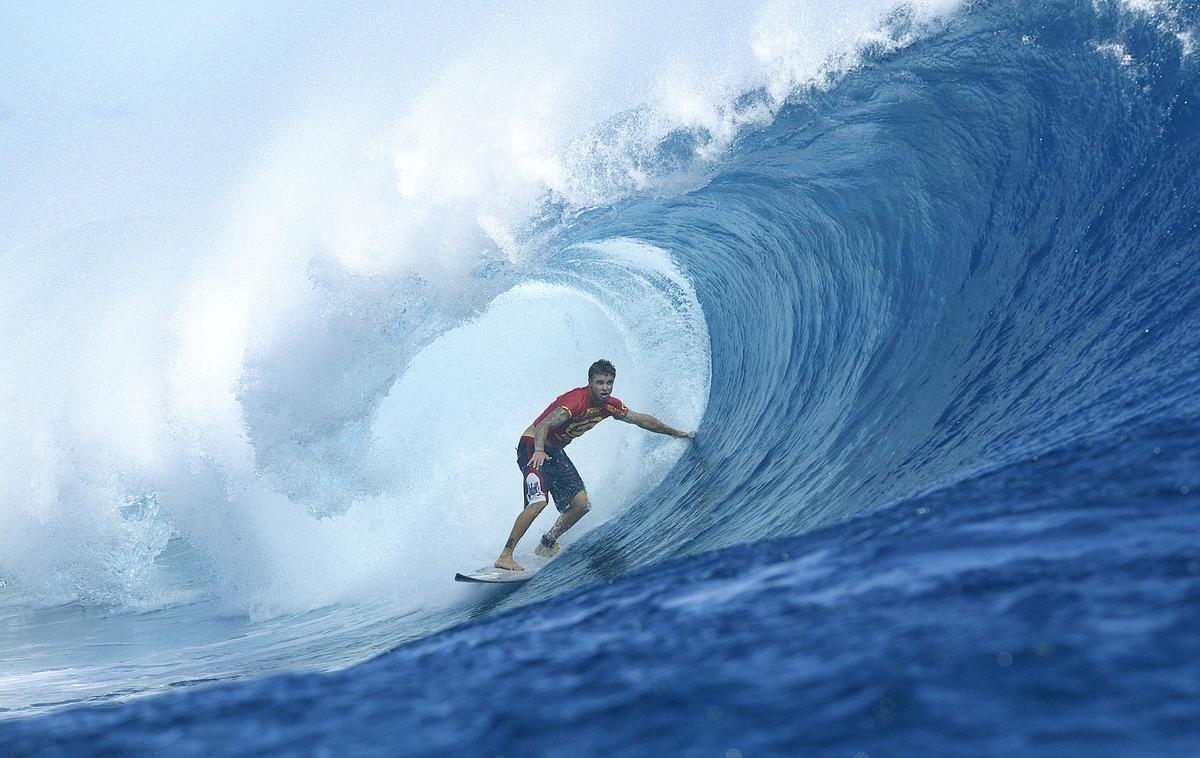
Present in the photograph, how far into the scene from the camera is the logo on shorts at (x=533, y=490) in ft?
23.5

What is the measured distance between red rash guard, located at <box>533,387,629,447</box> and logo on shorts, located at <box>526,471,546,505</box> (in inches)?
14.8

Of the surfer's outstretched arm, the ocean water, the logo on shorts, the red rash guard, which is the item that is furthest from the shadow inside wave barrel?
the surfer's outstretched arm

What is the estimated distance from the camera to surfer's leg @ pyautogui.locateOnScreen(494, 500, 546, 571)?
7.09m

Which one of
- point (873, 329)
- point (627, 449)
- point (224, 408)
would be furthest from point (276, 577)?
point (873, 329)

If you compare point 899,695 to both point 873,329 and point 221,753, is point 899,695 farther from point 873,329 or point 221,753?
point 873,329

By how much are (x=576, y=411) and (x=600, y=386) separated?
302 mm

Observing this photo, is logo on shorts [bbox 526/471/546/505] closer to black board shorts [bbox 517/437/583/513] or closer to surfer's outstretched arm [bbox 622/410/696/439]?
black board shorts [bbox 517/437/583/513]

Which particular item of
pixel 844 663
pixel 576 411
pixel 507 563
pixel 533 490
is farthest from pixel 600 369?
pixel 844 663

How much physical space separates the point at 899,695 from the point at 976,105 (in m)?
7.52

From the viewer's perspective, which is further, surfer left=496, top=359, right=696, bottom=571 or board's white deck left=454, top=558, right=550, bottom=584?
surfer left=496, top=359, right=696, bottom=571

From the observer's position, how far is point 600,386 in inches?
290

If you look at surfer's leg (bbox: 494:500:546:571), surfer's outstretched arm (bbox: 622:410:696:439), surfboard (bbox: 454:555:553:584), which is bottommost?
surfboard (bbox: 454:555:553:584)

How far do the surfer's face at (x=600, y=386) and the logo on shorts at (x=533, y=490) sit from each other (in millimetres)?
777

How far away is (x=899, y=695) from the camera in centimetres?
198
